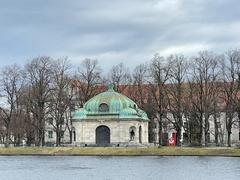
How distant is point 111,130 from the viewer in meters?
114

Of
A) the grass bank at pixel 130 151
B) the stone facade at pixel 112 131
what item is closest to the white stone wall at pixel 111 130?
the stone facade at pixel 112 131

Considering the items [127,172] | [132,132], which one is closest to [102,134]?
[132,132]

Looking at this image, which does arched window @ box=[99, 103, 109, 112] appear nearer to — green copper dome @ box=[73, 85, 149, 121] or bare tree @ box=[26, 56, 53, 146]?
green copper dome @ box=[73, 85, 149, 121]

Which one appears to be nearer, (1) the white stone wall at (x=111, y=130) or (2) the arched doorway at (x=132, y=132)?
(1) the white stone wall at (x=111, y=130)

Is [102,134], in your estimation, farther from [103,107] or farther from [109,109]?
[103,107]

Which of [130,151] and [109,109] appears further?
[109,109]

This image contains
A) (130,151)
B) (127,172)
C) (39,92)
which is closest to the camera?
(127,172)

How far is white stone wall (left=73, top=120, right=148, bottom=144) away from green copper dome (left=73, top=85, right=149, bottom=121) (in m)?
0.95

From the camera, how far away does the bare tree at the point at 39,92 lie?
110 meters

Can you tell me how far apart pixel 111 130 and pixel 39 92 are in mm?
14852

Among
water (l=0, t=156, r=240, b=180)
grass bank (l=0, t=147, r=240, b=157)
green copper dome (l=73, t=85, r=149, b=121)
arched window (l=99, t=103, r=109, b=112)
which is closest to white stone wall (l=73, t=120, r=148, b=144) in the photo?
green copper dome (l=73, t=85, r=149, b=121)

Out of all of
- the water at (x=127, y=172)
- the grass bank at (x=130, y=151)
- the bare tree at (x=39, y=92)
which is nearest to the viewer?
the water at (x=127, y=172)

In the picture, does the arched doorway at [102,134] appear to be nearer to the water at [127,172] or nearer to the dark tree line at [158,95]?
the dark tree line at [158,95]

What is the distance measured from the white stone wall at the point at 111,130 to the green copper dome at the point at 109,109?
3.13 feet
